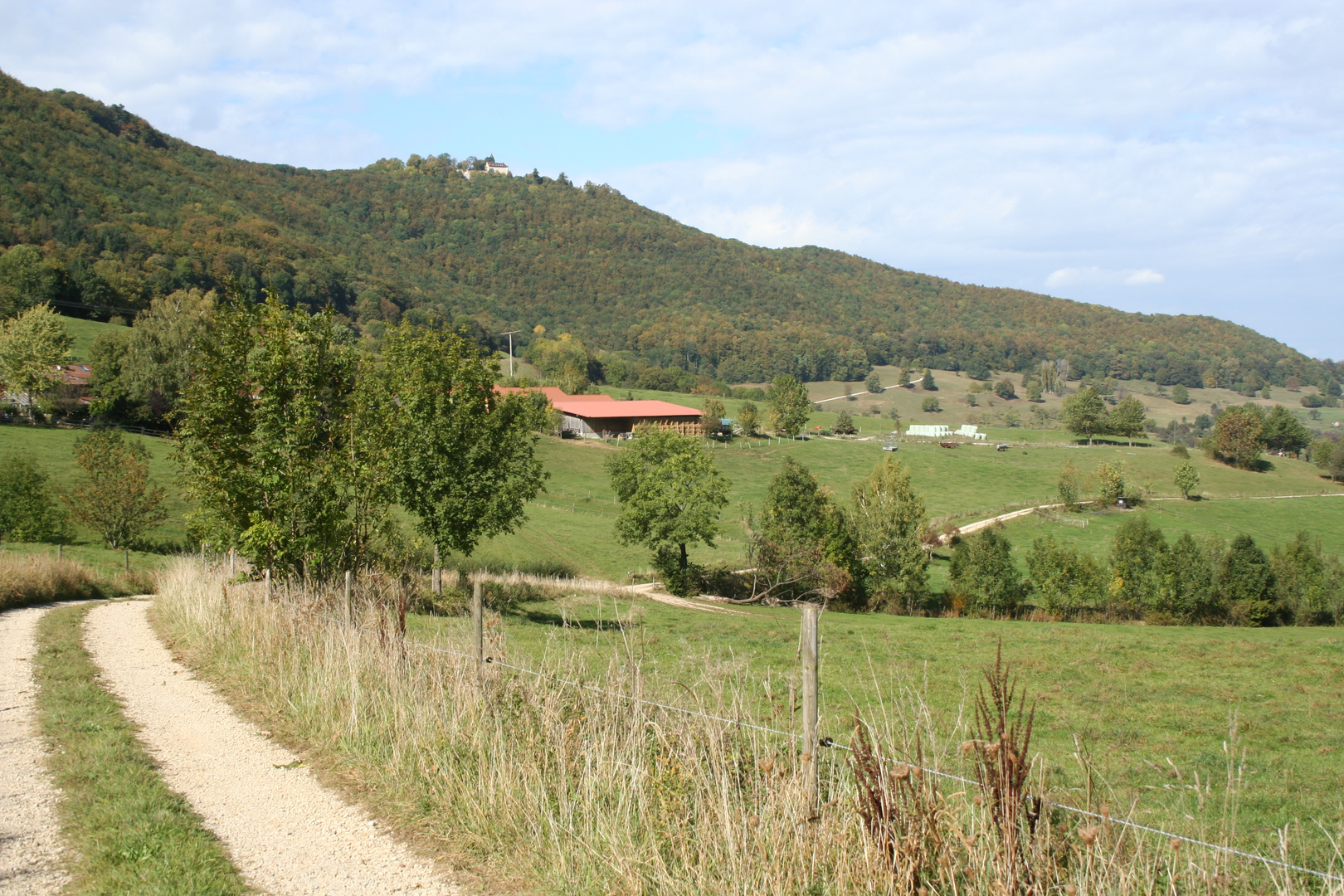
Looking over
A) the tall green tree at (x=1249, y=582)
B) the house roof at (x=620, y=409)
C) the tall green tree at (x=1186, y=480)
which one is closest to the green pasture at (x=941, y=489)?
the tall green tree at (x=1186, y=480)

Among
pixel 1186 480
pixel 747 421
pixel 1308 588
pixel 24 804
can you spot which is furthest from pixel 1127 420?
pixel 24 804

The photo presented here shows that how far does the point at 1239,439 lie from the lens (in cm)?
9456

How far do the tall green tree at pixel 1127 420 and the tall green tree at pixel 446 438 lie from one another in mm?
113250

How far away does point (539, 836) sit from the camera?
528cm

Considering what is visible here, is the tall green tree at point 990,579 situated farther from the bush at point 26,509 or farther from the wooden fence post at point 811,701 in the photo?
the bush at point 26,509

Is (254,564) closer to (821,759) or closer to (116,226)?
(821,759)

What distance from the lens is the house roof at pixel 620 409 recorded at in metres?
99.3

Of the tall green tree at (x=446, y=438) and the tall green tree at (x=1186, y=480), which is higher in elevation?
the tall green tree at (x=446, y=438)

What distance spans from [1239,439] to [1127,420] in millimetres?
20107

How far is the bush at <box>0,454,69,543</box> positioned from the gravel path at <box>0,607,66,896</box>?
29.2 meters

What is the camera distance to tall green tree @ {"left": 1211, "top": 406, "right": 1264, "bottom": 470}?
3691 inches

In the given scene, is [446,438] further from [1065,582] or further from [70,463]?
[1065,582]

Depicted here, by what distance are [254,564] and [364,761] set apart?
8830 mm

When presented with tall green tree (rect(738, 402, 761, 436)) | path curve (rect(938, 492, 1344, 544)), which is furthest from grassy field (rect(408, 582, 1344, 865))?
tall green tree (rect(738, 402, 761, 436))
